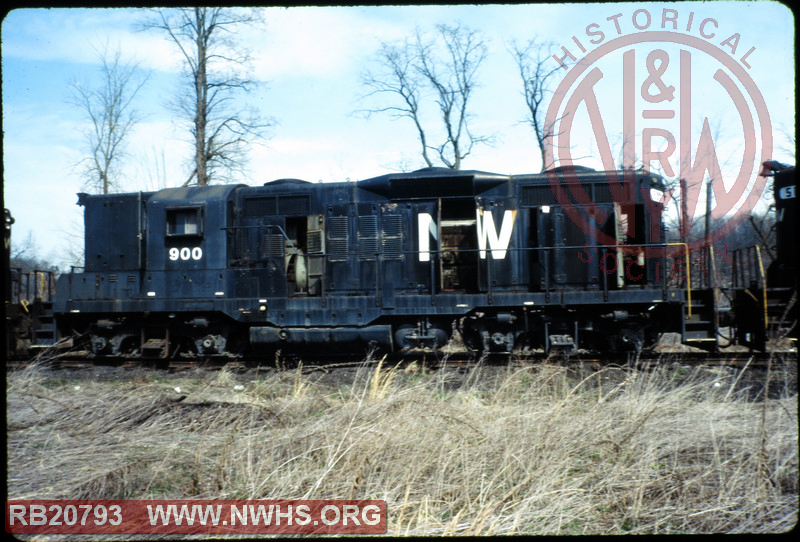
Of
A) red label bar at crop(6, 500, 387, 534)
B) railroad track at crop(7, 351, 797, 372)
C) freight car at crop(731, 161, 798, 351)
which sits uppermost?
freight car at crop(731, 161, 798, 351)

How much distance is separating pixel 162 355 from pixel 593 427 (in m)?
8.81

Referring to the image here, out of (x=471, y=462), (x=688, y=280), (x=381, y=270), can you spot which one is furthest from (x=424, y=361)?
(x=471, y=462)

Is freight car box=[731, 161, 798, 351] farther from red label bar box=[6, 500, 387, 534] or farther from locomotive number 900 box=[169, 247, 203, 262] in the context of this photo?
locomotive number 900 box=[169, 247, 203, 262]

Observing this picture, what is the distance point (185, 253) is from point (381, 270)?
4.00m

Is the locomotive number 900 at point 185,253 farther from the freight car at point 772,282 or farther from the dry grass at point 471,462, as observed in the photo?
the freight car at point 772,282

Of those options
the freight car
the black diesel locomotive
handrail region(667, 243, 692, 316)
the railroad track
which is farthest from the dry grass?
the freight car

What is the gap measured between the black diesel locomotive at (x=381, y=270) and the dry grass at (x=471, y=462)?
4162 millimetres

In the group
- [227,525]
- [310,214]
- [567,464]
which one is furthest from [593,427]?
[310,214]

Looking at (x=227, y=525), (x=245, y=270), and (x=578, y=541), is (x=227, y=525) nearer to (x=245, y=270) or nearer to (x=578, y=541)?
(x=578, y=541)

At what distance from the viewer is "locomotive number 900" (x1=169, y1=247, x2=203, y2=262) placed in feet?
32.7

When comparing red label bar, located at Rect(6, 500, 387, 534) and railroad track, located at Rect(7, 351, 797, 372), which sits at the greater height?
red label bar, located at Rect(6, 500, 387, 534)

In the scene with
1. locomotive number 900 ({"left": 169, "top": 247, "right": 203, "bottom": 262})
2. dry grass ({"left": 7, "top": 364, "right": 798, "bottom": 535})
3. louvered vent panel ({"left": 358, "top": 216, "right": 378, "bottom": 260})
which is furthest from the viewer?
locomotive number 900 ({"left": 169, "top": 247, "right": 203, "bottom": 262})

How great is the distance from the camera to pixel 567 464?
352cm

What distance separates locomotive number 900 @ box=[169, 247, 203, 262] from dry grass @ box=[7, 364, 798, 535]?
17.0 ft
